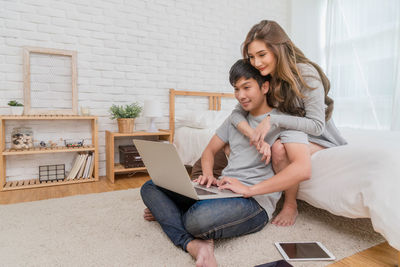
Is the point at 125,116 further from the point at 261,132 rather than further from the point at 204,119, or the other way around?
the point at 261,132

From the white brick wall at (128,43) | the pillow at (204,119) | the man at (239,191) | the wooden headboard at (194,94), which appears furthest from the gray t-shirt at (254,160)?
the white brick wall at (128,43)

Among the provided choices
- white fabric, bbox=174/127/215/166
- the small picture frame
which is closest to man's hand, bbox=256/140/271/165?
white fabric, bbox=174/127/215/166

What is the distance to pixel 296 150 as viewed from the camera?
1125mm

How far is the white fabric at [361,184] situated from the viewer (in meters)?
0.92

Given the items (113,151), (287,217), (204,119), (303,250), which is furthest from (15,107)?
(303,250)

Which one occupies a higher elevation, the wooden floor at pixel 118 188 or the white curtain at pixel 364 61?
the white curtain at pixel 364 61

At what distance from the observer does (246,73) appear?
121cm

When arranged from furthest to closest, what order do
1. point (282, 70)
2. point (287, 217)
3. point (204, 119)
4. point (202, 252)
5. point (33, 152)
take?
point (204, 119), point (33, 152), point (287, 217), point (282, 70), point (202, 252)

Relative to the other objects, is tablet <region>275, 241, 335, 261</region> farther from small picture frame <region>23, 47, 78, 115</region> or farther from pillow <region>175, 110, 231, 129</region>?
small picture frame <region>23, 47, 78, 115</region>

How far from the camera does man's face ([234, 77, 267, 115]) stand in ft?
3.97

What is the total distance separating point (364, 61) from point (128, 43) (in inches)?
96.4

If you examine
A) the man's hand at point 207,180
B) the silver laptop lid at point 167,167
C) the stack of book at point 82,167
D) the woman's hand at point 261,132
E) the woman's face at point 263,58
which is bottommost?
the stack of book at point 82,167

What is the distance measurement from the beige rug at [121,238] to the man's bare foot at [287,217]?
4 cm

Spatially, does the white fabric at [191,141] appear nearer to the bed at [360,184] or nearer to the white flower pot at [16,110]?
the bed at [360,184]
